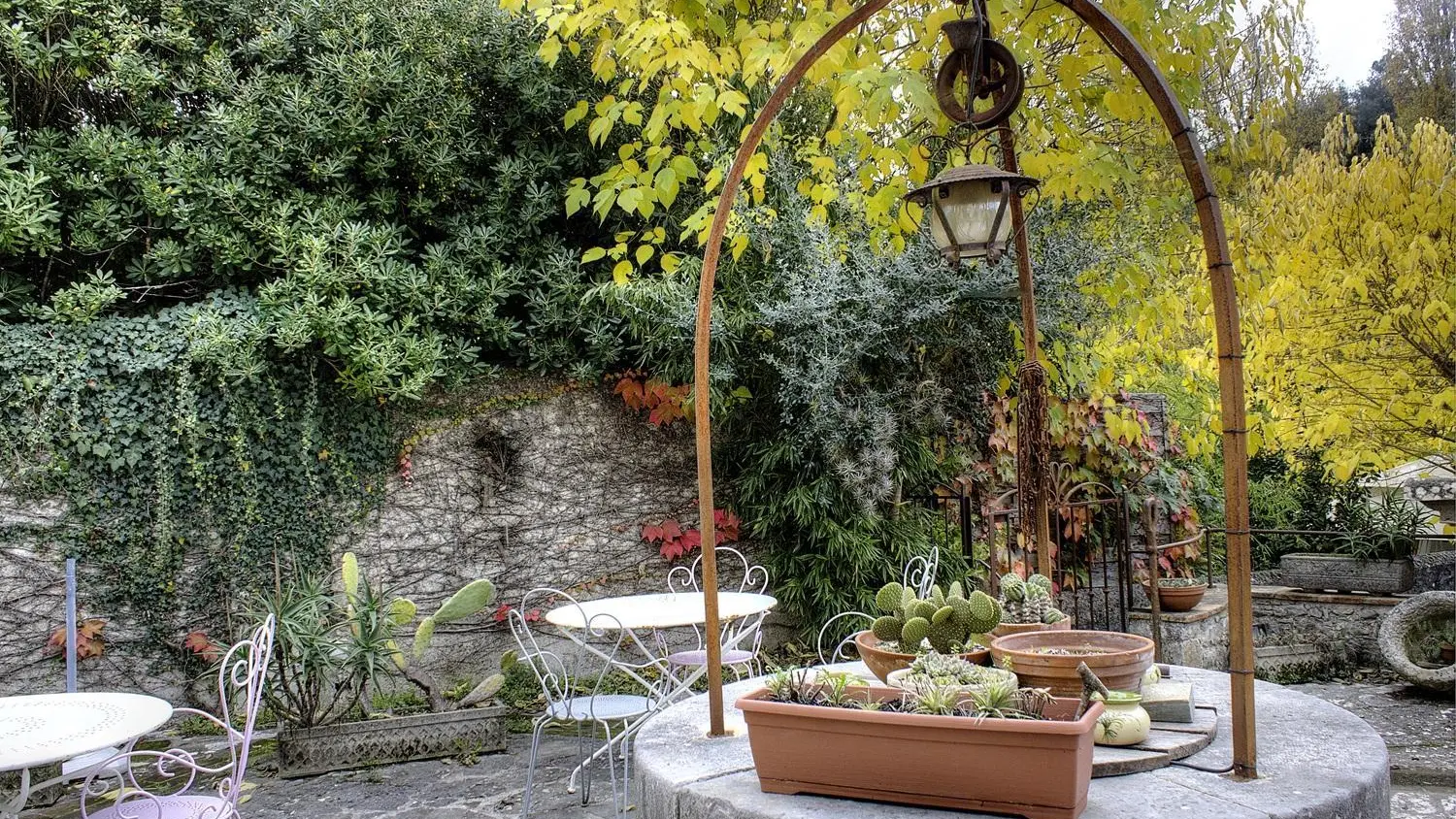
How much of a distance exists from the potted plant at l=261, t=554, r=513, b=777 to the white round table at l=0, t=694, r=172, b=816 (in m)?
1.53

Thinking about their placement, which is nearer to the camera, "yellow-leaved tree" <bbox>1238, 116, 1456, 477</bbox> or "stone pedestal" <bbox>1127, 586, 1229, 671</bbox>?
"yellow-leaved tree" <bbox>1238, 116, 1456, 477</bbox>

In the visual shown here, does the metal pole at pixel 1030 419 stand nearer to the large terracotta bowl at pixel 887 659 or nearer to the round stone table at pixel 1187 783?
the round stone table at pixel 1187 783

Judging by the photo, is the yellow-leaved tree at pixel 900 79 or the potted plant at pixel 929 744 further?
the yellow-leaved tree at pixel 900 79

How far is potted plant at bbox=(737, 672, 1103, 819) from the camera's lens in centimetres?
167

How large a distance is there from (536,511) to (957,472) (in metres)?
2.88

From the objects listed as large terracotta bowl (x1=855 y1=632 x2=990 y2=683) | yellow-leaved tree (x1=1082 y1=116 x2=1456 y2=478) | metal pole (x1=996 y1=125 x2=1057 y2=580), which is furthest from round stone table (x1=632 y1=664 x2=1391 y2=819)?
yellow-leaved tree (x1=1082 y1=116 x2=1456 y2=478)

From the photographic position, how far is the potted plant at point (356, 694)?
481 cm

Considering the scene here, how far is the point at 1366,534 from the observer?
6816 millimetres

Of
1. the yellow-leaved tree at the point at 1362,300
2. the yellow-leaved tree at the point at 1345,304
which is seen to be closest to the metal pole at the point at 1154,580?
the yellow-leaved tree at the point at 1345,304

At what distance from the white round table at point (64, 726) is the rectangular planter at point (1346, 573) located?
7.11 meters

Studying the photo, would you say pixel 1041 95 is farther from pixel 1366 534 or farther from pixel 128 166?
pixel 128 166

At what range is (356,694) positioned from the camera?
5.08 metres

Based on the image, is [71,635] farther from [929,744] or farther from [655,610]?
[929,744]

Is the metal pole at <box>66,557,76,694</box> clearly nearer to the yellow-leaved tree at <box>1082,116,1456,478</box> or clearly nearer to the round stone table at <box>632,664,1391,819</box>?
the round stone table at <box>632,664,1391,819</box>
